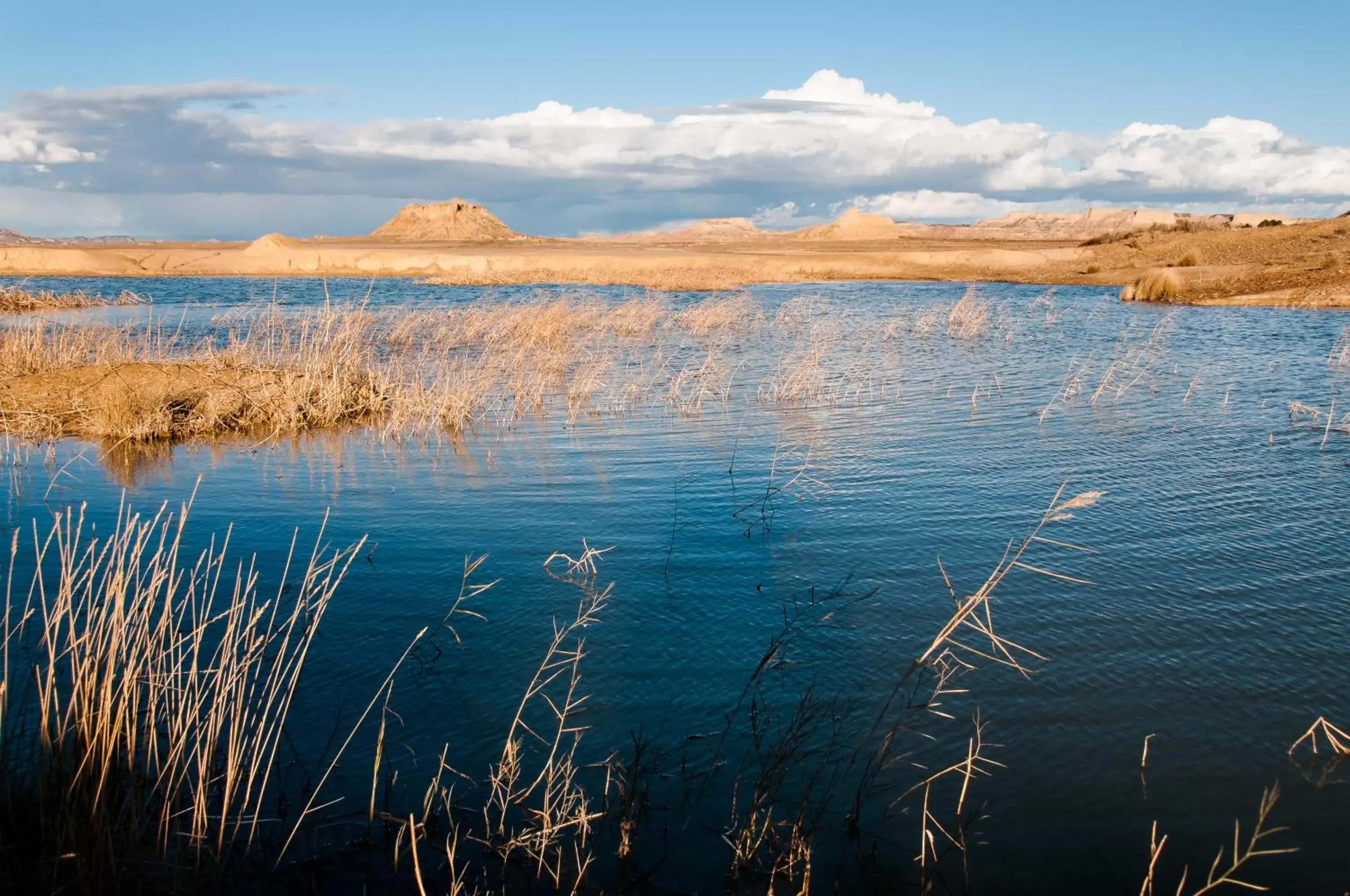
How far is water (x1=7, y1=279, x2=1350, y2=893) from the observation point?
4523mm

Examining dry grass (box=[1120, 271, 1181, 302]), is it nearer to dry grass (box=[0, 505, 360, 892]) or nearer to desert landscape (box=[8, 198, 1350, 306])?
desert landscape (box=[8, 198, 1350, 306])

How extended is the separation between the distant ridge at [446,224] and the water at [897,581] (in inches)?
4645

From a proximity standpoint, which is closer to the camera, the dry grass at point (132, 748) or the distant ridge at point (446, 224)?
the dry grass at point (132, 748)

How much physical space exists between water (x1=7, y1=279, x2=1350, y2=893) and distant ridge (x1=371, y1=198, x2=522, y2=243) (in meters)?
118

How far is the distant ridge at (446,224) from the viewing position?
13038cm

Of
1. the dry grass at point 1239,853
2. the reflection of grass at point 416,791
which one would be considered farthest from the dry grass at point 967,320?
the dry grass at point 1239,853

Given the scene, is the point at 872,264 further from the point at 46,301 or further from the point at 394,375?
the point at 394,375

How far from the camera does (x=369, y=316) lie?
80.7ft

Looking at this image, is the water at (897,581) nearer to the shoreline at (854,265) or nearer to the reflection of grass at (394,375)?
the reflection of grass at (394,375)

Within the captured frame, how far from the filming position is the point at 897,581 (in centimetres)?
704

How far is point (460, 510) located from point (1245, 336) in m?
20.8

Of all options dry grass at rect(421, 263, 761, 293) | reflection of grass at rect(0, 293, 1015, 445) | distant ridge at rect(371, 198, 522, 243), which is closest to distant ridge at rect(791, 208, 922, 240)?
distant ridge at rect(371, 198, 522, 243)

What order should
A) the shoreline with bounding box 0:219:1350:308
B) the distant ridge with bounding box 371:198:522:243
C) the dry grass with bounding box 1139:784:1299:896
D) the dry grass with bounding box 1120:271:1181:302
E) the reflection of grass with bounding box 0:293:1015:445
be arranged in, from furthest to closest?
the distant ridge with bounding box 371:198:522:243 < the shoreline with bounding box 0:219:1350:308 < the dry grass with bounding box 1120:271:1181:302 < the reflection of grass with bounding box 0:293:1015:445 < the dry grass with bounding box 1139:784:1299:896

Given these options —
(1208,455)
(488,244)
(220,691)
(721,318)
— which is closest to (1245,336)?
Answer: (721,318)
